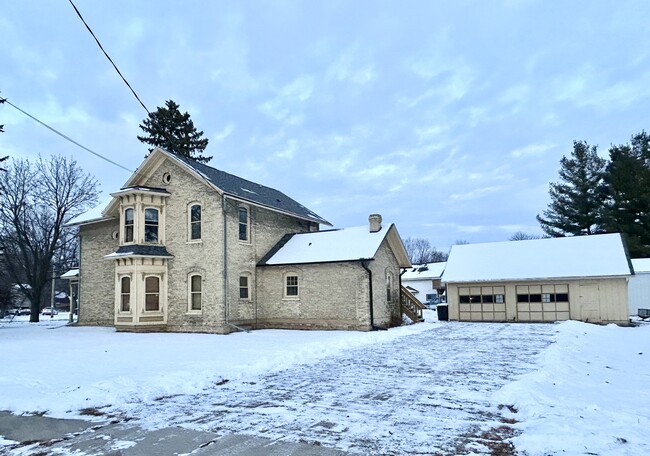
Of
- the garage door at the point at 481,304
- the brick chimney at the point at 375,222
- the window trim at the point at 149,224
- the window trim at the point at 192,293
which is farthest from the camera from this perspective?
the garage door at the point at 481,304

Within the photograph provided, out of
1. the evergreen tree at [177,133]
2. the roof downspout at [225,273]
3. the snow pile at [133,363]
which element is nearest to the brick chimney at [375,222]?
the snow pile at [133,363]

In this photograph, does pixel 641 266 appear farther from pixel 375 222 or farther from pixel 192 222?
pixel 192 222

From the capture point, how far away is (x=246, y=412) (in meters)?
7.41

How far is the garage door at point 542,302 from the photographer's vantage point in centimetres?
2523

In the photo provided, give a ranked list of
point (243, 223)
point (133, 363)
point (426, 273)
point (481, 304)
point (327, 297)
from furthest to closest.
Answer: point (426, 273) < point (481, 304) < point (243, 223) < point (327, 297) < point (133, 363)

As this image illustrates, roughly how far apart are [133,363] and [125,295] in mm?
11407

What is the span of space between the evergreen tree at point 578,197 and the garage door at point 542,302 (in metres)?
20.8

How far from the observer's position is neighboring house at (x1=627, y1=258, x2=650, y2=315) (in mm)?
32219

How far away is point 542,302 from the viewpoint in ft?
84.6

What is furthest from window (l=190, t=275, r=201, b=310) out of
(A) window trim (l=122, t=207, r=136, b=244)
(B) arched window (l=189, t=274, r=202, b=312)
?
(A) window trim (l=122, t=207, r=136, b=244)

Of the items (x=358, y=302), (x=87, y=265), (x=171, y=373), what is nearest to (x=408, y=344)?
(x=358, y=302)

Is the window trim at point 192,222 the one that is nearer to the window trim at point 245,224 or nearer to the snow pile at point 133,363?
the window trim at point 245,224

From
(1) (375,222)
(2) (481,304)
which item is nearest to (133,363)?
(1) (375,222)

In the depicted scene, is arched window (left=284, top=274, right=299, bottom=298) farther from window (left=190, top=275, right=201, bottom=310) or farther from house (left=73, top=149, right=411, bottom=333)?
window (left=190, top=275, right=201, bottom=310)
